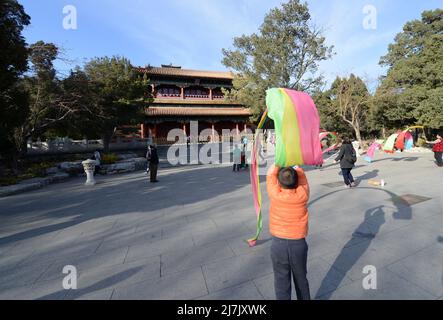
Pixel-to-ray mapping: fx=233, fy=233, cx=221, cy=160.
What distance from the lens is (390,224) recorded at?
439cm

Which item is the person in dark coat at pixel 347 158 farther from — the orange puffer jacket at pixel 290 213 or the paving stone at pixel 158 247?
the orange puffer jacket at pixel 290 213

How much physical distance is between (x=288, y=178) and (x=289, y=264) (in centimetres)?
81

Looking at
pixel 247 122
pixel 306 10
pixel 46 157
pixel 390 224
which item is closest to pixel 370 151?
pixel 390 224


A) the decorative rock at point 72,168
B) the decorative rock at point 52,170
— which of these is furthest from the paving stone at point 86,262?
the decorative rock at point 52,170

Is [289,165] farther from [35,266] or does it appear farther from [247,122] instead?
[247,122]

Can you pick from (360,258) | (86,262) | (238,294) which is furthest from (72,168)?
(360,258)

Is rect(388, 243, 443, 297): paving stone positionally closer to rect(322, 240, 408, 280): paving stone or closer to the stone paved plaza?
the stone paved plaza

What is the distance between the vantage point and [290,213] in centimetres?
216

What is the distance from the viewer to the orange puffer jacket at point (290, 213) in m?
2.13

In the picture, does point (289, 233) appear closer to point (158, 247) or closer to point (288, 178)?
point (288, 178)

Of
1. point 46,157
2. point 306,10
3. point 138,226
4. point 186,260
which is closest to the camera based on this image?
point 186,260

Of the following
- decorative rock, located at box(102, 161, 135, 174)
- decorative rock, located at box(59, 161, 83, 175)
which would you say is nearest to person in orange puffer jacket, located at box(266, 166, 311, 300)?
decorative rock, located at box(102, 161, 135, 174)
